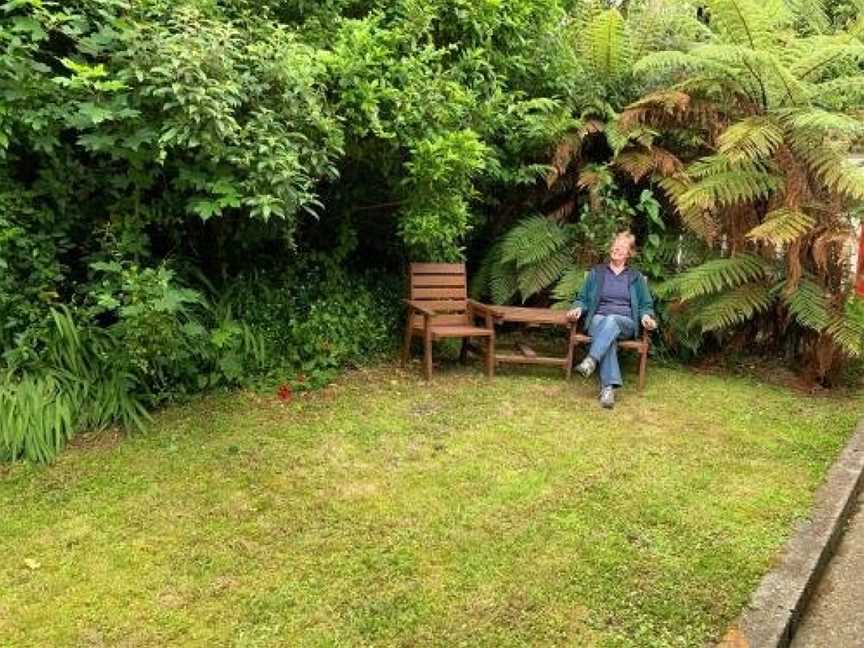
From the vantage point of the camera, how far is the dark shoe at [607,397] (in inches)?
221

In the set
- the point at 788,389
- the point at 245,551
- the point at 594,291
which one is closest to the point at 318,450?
the point at 245,551

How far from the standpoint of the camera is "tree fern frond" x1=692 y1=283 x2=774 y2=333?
6.19 meters

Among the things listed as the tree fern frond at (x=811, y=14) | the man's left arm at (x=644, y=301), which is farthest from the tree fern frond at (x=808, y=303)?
the tree fern frond at (x=811, y=14)

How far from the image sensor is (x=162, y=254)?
554cm

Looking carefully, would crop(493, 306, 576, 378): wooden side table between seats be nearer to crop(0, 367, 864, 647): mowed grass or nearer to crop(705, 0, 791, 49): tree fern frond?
crop(0, 367, 864, 647): mowed grass

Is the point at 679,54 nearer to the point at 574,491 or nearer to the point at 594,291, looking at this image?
the point at 594,291

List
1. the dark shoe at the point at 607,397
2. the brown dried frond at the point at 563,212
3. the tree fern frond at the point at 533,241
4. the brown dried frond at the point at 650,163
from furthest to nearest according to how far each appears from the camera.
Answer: the brown dried frond at the point at 563,212
the tree fern frond at the point at 533,241
the brown dried frond at the point at 650,163
the dark shoe at the point at 607,397

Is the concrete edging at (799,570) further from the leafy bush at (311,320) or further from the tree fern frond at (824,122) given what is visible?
the leafy bush at (311,320)

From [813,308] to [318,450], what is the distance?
4059 millimetres

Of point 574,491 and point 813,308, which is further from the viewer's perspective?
point 813,308

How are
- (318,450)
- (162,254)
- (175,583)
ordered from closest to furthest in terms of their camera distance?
1. (175,583)
2. (318,450)
3. (162,254)

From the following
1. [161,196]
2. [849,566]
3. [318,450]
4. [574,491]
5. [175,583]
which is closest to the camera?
[175,583]

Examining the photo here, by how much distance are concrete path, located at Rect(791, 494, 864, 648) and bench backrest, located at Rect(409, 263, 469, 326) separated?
139 inches

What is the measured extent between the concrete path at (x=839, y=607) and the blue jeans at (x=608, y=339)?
6.77ft
